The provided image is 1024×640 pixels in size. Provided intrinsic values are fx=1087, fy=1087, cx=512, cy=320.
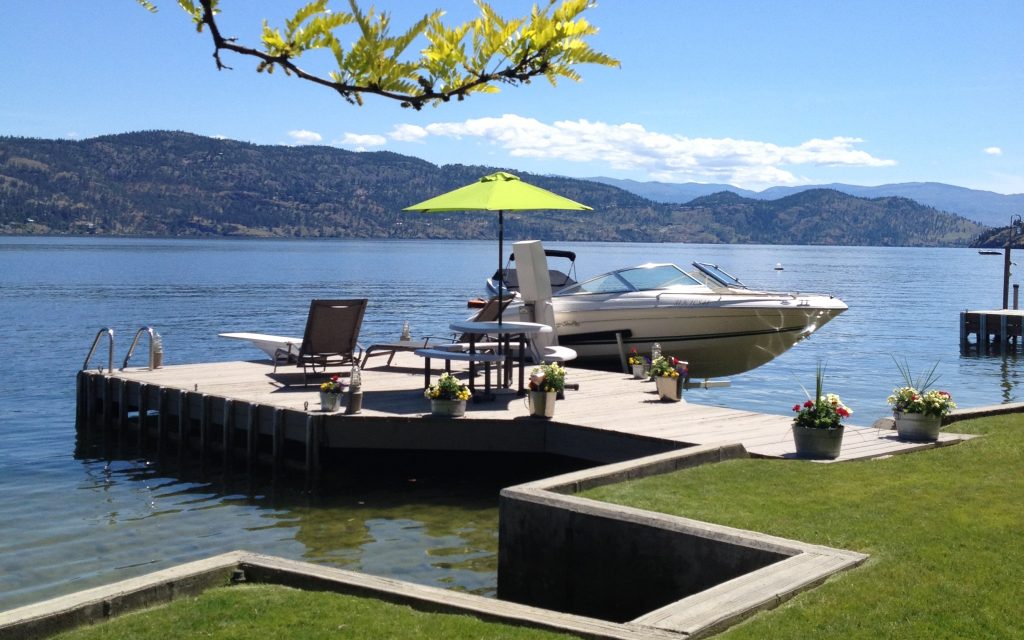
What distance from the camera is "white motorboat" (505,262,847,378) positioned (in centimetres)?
2155

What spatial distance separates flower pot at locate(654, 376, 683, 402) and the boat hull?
8103 mm

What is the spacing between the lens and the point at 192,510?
12.1 metres

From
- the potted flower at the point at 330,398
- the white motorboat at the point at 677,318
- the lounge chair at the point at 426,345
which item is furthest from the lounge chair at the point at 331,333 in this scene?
the white motorboat at the point at 677,318

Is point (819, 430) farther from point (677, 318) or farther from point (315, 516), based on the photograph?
point (677, 318)

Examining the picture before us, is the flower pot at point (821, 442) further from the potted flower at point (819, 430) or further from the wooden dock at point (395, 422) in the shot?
the wooden dock at point (395, 422)

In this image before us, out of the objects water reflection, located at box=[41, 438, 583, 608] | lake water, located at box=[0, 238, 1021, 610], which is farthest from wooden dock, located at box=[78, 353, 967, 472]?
lake water, located at box=[0, 238, 1021, 610]

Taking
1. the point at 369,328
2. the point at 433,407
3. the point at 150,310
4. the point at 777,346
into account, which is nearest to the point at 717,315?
the point at 777,346

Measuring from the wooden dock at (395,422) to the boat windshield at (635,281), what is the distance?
5.98 m

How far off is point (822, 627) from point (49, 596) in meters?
6.76

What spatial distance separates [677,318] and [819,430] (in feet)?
39.0

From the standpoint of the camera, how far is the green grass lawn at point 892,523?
538 cm

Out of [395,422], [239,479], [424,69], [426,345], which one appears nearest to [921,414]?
[395,422]

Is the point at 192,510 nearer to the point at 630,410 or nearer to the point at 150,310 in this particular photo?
the point at 630,410

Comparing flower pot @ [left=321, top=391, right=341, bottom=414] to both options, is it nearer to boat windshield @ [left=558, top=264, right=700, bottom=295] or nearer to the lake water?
the lake water
